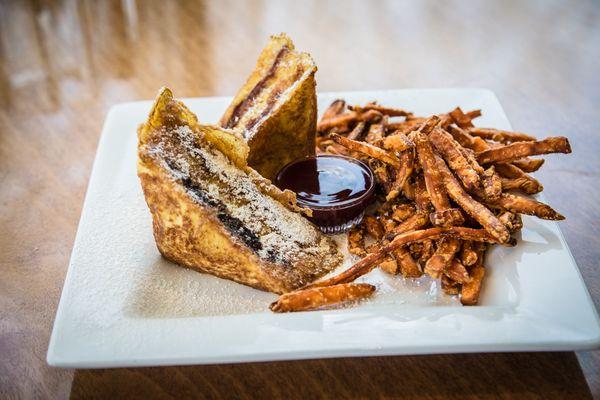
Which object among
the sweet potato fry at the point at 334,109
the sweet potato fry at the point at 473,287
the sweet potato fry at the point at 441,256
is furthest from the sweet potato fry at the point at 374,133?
the sweet potato fry at the point at 473,287

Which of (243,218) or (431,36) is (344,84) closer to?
(431,36)

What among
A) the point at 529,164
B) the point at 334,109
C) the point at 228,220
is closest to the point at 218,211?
the point at 228,220

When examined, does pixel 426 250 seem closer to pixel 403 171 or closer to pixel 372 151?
pixel 403 171

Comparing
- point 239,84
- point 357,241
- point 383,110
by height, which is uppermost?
point 383,110

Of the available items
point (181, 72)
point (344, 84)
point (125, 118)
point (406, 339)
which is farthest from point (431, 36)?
point (406, 339)

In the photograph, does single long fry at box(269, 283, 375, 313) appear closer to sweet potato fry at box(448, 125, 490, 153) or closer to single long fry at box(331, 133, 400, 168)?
single long fry at box(331, 133, 400, 168)

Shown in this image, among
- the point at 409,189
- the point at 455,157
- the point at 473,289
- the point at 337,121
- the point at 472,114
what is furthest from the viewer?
the point at 337,121
